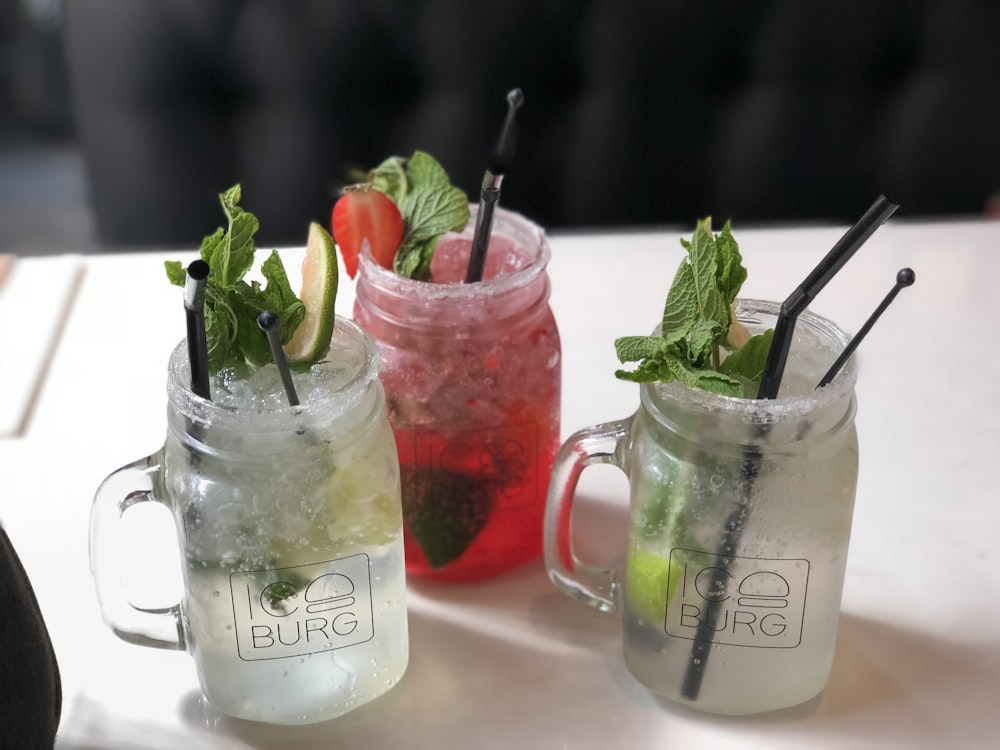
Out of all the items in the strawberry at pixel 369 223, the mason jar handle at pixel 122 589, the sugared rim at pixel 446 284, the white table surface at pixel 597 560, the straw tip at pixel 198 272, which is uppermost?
the straw tip at pixel 198 272

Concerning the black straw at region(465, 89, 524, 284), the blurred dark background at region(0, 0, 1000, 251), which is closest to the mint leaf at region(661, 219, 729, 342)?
the black straw at region(465, 89, 524, 284)

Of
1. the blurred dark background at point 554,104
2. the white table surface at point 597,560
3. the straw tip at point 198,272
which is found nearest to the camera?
the straw tip at point 198,272

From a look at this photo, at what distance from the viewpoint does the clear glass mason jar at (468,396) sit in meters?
0.62

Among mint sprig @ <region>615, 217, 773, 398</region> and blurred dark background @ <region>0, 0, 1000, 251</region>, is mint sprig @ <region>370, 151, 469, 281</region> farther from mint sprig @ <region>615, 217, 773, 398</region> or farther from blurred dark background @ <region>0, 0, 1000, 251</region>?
blurred dark background @ <region>0, 0, 1000, 251</region>

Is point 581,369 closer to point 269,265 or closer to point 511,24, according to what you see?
point 269,265

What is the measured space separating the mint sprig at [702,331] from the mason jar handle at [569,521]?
7 cm

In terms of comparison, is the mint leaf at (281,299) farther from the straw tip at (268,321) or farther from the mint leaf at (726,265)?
A: the mint leaf at (726,265)

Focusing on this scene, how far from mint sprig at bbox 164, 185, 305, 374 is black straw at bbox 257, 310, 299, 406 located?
0.05 feet

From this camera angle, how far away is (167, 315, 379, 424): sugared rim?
1.66ft

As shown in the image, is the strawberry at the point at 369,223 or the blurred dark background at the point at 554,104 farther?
the blurred dark background at the point at 554,104

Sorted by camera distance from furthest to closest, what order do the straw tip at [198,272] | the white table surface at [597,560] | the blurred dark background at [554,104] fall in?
the blurred dark background at [554,104]
the white table surface at [597,560]
the straw tip at [198,272]

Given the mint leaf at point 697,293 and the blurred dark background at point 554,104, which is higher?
the mint leaf at point 697,293

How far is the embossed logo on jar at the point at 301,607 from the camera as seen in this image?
21.1 inches

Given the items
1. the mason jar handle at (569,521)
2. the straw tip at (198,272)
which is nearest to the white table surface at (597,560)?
the mason jar handle at (569,521)
